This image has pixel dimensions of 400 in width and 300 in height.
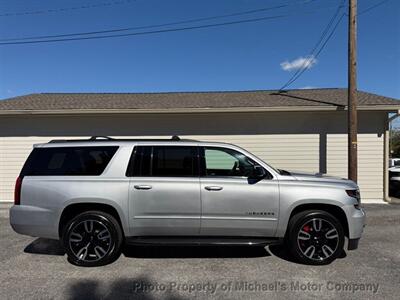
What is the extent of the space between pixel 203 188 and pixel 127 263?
163 centimetres

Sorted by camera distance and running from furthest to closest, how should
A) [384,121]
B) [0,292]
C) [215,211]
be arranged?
[384,121] < [215,211] < [0,292]

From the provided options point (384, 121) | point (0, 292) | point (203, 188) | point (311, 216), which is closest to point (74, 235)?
point (0, 292)

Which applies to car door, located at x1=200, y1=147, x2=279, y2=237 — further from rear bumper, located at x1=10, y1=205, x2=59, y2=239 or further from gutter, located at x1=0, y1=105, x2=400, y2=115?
gutter, located at x1=0, y1=105, x2=400, y2=115

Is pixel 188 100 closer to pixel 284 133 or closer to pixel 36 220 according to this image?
pixel 284 133

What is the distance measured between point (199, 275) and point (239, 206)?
1117 mm

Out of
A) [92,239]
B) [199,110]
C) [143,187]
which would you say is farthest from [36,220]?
[199,110]

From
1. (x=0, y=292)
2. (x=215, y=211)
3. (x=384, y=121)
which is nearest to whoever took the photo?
(x=0, y=292)

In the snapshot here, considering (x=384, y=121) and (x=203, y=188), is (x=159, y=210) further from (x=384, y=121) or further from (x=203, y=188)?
(x=384, y=121)

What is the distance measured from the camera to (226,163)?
5934mm

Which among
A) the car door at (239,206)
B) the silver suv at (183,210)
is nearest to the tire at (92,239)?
the silver suv at (183,210)

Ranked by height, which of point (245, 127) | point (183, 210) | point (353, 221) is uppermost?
point (245, 127)

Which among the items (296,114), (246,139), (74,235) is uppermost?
(296,114)

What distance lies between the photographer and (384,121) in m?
11.5

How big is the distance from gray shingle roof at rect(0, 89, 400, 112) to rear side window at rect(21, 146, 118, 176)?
5.70m
